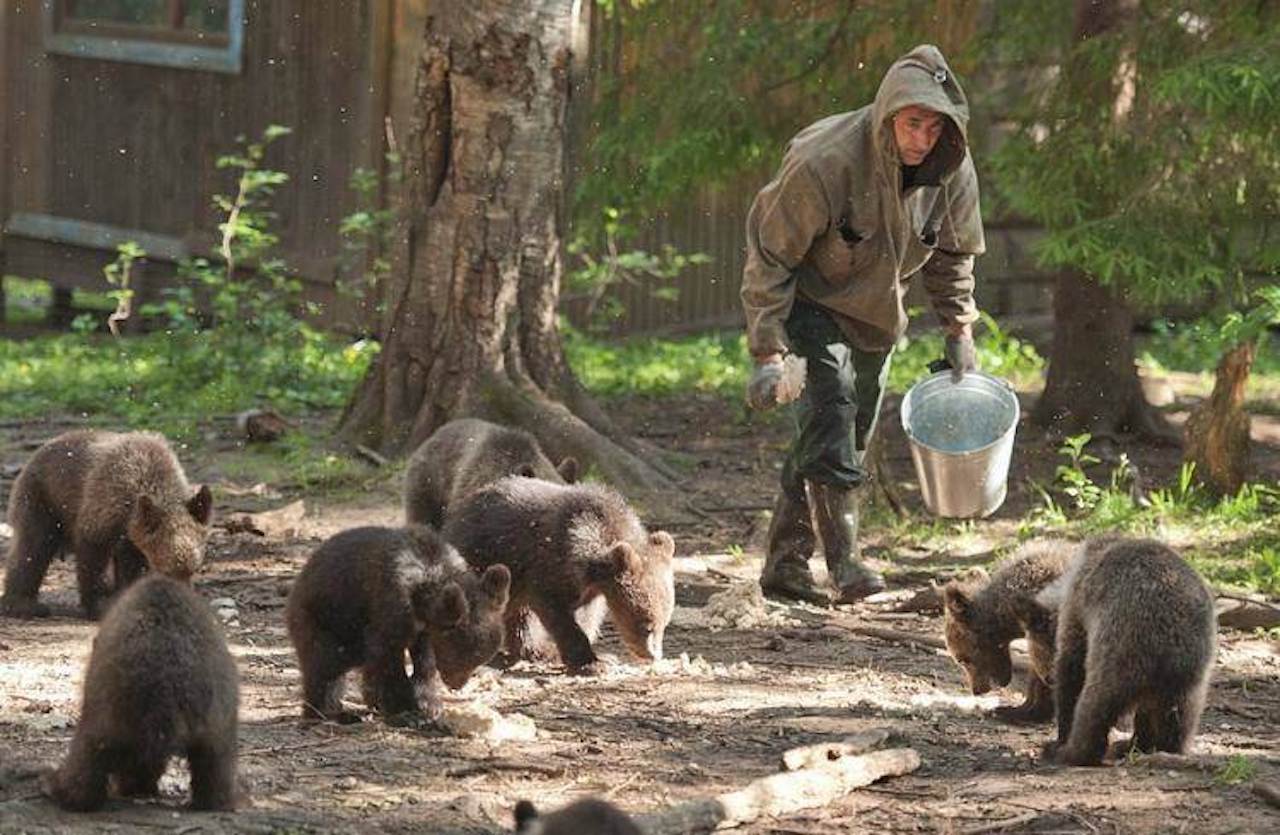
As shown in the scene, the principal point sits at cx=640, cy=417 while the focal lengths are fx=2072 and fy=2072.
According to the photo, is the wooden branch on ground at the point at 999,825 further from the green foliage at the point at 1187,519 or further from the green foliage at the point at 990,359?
the green foliage at the point at 990,359

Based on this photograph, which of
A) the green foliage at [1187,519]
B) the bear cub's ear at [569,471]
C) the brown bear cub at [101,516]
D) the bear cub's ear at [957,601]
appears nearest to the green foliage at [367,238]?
the bear cub's ear at [569,471]

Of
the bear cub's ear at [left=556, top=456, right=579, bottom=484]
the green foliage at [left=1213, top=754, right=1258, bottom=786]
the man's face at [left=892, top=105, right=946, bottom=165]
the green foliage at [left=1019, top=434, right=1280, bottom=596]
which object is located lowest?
the green foliage at [left=1213, top=754, right=1258, bottom=786]

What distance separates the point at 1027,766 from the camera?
742 centimetres

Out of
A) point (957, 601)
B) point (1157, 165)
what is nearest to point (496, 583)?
point (957, 601)

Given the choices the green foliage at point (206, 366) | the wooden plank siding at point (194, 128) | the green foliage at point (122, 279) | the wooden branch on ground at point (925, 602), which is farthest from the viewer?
the wooden plank siding at point (194, 128)

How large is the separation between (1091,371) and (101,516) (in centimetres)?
747

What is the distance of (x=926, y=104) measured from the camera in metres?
9.16

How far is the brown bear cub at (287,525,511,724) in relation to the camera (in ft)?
25.2

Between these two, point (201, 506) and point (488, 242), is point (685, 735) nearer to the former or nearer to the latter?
point (201, 506)

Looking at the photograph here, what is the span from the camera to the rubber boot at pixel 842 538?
33.4ft

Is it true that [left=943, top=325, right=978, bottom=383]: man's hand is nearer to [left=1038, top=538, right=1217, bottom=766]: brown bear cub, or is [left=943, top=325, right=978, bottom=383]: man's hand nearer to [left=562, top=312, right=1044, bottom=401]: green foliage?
[left=1038, top=538, right=1217, bottom=766]: brown bear cub

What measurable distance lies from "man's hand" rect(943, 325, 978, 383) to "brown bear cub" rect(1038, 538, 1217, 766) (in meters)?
2.66

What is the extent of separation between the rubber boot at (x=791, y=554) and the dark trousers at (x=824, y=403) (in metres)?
0.23

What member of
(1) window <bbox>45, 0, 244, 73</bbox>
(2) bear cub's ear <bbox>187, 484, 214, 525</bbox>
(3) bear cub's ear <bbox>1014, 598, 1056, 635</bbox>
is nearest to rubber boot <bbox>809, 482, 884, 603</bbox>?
(3) bear cub's ear <bbox>1014, 598, 1056, 635</bbox>
